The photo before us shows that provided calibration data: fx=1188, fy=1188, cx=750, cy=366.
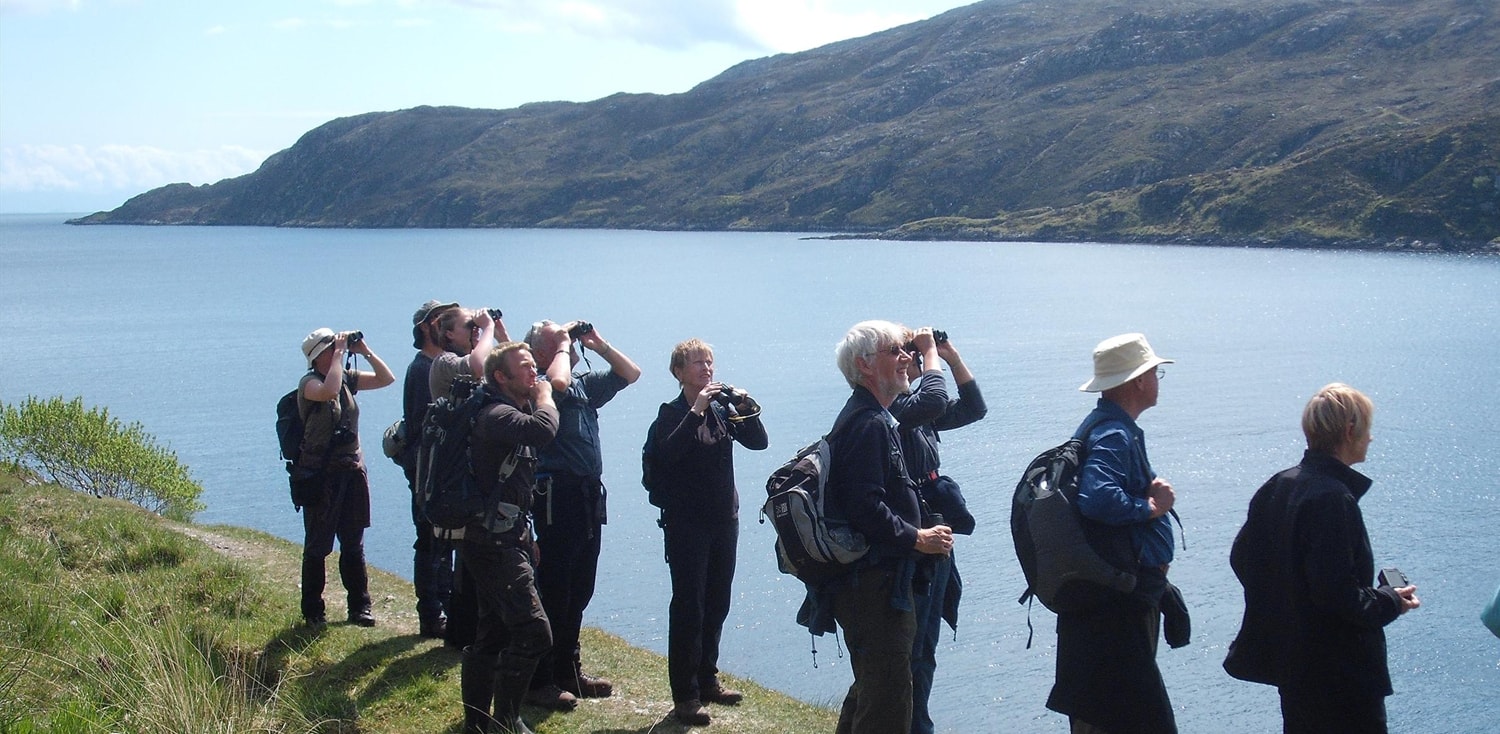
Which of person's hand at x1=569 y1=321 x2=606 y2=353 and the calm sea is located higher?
person's hand at x1=569 y1=321 x2=606 y2=353

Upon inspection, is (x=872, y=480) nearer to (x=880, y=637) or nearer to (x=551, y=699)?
(x=880, y=637)

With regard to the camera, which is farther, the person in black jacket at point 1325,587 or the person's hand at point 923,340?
the person's hand at point 923,340

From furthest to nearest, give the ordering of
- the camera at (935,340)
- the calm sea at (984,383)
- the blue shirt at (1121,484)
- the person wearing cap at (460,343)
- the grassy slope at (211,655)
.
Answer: the calm sea at (984,383)
the person wearing cap at (460,343)
the camera at (935,340)
the grassy slope at (211,655)
the blue shirt at (1121,484)

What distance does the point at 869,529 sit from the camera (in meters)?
5.21

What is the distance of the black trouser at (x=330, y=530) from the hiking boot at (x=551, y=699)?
74.8 inches

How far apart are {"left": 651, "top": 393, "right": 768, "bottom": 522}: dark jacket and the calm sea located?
6.44m

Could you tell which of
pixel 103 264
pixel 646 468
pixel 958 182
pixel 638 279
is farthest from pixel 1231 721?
pixel 958 182

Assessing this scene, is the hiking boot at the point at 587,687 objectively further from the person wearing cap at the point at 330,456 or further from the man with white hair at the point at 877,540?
the man with white hair at the point at 877,540

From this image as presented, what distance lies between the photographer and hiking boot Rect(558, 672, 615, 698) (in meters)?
7.47

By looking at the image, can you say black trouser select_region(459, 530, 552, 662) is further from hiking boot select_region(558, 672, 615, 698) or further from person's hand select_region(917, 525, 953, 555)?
person's hand select_region(917, 525, 953, 555)

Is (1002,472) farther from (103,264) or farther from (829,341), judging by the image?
(103,264)

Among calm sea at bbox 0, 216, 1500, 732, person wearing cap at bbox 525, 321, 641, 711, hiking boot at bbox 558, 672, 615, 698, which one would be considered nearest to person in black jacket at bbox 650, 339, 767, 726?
person wearing cap at bbox 525, 321, 641, 711

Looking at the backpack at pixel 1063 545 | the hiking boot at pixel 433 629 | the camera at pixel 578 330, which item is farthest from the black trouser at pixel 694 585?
the hiking boot at pixel 433 629

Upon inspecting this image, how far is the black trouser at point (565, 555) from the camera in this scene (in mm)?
7094
